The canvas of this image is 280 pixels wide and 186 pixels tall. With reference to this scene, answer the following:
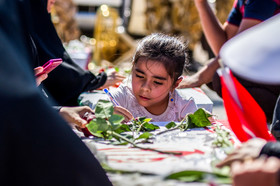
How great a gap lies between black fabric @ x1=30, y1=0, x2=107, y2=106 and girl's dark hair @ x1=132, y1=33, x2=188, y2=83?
1.31 ft

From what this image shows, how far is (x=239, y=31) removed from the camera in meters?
2.59

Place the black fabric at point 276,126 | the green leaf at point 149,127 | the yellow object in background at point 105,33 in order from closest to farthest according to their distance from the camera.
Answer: the green leaf at point 149,127 < the black fabric at point 276,126 < the yellow object in background at point 105,33

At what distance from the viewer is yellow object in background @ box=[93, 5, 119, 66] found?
5.54 m

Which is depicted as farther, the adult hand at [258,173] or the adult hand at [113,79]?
the adult hand at [113,79]

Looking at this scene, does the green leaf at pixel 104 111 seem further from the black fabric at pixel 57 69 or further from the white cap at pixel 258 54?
the black fabric at pixel 57 69

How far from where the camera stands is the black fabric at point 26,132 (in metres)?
0.78

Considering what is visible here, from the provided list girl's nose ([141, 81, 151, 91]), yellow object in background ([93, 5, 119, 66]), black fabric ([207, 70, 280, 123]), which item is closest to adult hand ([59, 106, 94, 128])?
girl's nose ([141, 81, 151, 91])

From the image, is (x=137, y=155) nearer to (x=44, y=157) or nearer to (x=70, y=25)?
(x=44, y=157)

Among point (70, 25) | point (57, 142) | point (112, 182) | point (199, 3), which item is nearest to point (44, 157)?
point (57, 142)

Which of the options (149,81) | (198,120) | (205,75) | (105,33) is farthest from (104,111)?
(105,33)

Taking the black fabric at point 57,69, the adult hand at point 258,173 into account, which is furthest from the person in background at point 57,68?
the adult hand at point 258,173

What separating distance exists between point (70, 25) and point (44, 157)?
19.3 ft

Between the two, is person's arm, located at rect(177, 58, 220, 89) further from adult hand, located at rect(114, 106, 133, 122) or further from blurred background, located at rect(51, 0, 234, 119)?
blurred background, located at rect(51, 0, 234, 119)

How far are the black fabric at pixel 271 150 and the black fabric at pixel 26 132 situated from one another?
1.43 ft
